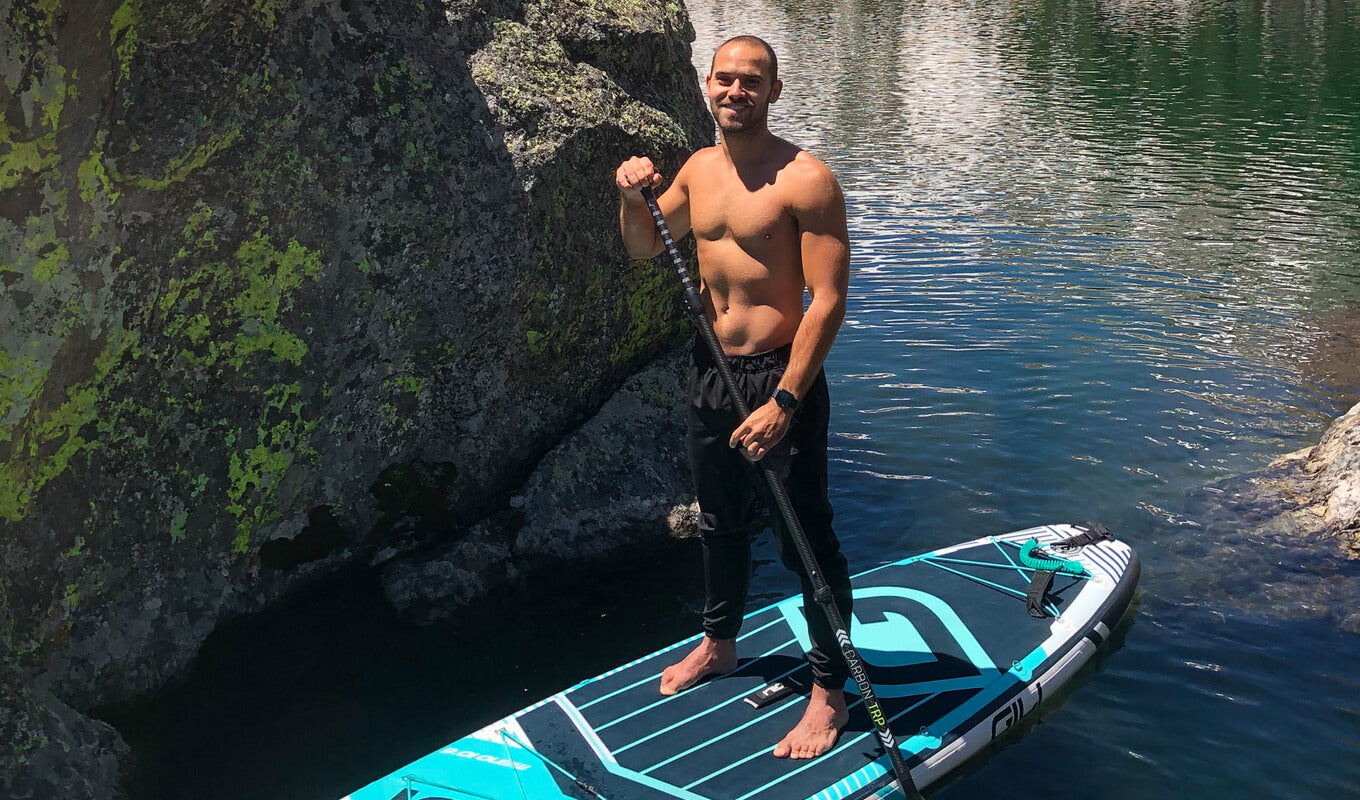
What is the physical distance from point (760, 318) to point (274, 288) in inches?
139

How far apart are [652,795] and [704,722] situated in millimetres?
664

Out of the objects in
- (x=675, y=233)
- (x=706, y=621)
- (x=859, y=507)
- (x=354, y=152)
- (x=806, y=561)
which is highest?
(x=354, y=152)

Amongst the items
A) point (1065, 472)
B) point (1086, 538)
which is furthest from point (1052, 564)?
point (1065, 472)

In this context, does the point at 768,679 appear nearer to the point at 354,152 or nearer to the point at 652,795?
the point at 652,795

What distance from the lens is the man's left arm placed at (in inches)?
210

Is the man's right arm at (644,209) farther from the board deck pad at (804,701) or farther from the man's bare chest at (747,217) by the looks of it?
the board deck pad at (804,701)

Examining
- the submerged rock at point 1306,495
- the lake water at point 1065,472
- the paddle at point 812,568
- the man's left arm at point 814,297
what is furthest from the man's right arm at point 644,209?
the submerged rock at point 1306,495

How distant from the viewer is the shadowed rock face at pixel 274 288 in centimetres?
631

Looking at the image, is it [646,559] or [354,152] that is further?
[646,559]

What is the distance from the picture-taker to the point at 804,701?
6363 millimetres

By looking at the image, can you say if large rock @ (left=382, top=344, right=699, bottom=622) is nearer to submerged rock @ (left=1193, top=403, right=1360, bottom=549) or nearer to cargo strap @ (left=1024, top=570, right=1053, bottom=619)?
cargo strap @ (left=1024, top=570, right=1053, bottom=619)

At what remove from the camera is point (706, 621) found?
652 centimetres

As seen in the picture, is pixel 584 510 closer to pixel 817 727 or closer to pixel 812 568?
pixel 817 727

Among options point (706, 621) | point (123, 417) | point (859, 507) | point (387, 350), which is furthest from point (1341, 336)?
point (123, 417)
